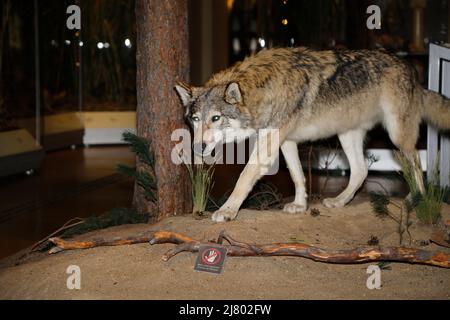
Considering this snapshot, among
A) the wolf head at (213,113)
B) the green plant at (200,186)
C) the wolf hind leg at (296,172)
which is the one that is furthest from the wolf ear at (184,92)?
the wolf hind leg at (296,172)

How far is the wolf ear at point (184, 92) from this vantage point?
4.59 m

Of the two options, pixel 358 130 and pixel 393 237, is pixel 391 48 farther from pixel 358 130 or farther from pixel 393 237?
pixel 393 237

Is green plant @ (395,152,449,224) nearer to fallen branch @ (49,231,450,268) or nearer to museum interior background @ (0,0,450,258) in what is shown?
fallen branch @ (49,231,450,268)

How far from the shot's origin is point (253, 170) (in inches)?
184

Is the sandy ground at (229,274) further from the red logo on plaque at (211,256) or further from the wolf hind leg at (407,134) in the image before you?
the wolf hind leg at (407,134)

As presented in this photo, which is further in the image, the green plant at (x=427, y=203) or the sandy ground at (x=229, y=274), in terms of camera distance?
the green plant at (x=427, y=203)

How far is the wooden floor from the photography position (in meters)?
5.89

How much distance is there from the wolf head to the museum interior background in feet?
5.84

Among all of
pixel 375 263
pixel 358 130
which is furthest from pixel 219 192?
pixel 375 263

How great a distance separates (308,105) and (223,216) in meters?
1.03

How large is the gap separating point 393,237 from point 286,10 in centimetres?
542

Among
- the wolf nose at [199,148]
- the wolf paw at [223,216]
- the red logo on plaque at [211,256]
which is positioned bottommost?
the red logo on plaque at [211,256]

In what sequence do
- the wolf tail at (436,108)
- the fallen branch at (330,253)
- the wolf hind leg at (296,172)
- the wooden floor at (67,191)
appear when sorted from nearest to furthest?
the fallen branch at (330,253) → the wolf hind leg at (296,172) → the wolf tail at (436,108) → the wooden floor at (67,191)

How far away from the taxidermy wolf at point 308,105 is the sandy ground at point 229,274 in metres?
0.40
